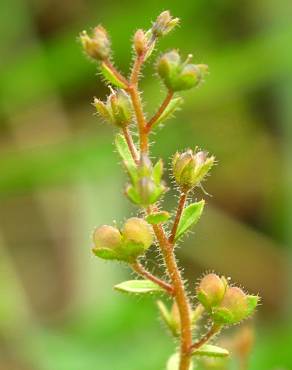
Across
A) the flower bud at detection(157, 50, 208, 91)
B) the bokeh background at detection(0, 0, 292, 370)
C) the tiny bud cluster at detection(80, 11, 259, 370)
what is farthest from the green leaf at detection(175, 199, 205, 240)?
the bokeh background at detection(0, 0, 292, 370)

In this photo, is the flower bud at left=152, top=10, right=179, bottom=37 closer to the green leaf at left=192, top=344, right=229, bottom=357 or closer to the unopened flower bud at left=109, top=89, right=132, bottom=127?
the unopened flower bud at left=109, top=89, right=132, bottom=127

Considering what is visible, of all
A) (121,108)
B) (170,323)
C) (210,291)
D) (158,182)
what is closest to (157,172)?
(158,182)

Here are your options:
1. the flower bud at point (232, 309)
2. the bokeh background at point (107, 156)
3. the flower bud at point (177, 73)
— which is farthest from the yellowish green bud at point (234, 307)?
the bokeh background at point (107, 156)

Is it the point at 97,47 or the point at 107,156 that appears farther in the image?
the point at 107,156

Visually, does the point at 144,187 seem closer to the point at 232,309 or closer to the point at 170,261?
the point at 170,261

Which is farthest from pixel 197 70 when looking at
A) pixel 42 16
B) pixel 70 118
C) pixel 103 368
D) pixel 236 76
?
pixel 42 16

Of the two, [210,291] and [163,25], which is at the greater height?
[163,25]

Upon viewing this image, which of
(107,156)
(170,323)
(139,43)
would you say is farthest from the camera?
(107,156)

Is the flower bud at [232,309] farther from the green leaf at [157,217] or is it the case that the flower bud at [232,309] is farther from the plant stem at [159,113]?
the plant stem at [159,113]
